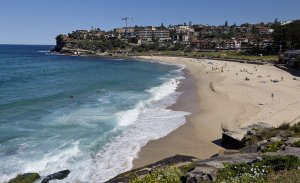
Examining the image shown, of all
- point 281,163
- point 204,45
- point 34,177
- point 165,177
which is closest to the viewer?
point 281,163

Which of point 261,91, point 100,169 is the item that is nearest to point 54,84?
point 261,91

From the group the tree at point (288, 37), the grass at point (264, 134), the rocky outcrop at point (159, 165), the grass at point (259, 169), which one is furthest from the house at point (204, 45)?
the grass at point (259, 169)

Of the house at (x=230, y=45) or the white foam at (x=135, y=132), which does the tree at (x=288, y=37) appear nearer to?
the house at (x=230, y=45)

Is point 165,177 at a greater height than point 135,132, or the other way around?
point 165,177

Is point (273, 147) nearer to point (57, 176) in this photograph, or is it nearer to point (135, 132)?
point (57, 176)

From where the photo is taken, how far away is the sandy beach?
855 inches

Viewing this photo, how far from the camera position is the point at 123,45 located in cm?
18175

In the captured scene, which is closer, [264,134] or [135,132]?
[264,134]

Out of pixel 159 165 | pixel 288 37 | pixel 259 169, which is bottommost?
pixel 159 165

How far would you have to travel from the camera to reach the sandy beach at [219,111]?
21.7 metres

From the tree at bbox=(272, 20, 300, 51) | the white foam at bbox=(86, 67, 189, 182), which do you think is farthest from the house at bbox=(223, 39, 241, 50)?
the white foam at bbox=(86, 67, 189, 182)

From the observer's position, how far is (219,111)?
3234cm

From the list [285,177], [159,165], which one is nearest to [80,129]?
[159,165]

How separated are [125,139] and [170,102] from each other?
48.9 ft
